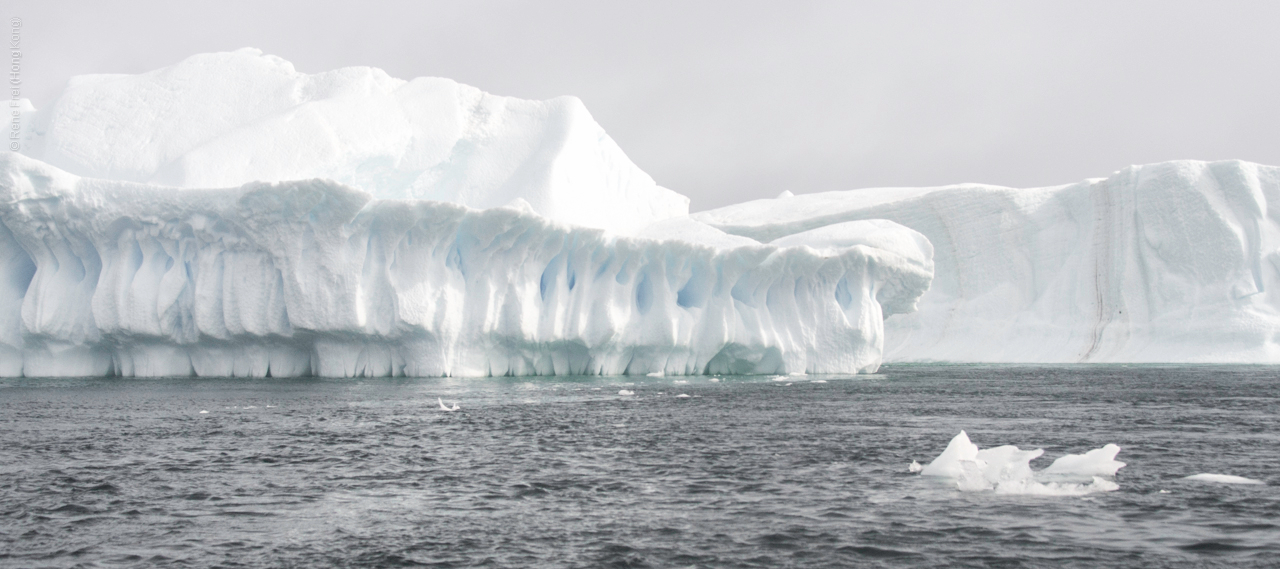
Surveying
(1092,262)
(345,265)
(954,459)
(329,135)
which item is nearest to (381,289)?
(345,265)

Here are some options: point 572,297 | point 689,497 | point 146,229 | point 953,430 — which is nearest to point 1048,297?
point 572,297

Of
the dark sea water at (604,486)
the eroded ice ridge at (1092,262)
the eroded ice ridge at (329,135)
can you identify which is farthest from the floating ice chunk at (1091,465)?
the eroded ice ridge at (1092,262)

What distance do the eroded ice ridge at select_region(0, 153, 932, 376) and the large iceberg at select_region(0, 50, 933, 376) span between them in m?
0.05

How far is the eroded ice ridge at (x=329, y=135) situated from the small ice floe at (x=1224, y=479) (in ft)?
59.6

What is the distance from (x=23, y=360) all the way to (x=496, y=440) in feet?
57.5

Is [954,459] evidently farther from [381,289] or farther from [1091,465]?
[381,289]

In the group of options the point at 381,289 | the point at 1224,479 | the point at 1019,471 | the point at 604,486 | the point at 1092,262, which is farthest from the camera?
the point at 1092,262

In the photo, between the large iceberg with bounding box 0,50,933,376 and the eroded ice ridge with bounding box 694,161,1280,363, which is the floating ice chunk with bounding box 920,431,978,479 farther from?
the eroded ice ridge with bounding box 694,161,1280,363

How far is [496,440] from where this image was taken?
10656 millimetres

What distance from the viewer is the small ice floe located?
7793 mm

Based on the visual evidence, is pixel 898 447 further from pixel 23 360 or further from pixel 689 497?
pixel 23 360

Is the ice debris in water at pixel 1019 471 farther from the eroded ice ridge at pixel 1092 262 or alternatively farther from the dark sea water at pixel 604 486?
the eroded ice ridge at pixel 1092 262

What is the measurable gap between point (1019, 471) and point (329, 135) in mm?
21583

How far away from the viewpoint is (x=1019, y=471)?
771 cm
